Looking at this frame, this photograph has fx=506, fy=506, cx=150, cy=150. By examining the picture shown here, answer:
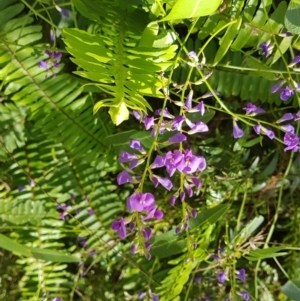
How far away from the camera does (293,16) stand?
32.3 inches

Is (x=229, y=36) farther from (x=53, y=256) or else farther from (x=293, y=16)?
(x=53, y=256)

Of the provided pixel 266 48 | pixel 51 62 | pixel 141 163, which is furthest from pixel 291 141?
pixel 51 62

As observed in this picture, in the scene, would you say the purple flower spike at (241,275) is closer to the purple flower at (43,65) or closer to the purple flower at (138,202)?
the purple flower at (138,202)

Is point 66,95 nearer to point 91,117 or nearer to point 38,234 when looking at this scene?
point 91,117

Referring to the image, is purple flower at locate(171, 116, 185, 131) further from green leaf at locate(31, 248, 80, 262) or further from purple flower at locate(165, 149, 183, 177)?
green leaf at locate(31, 248, 80, 262)

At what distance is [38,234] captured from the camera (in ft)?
4.28

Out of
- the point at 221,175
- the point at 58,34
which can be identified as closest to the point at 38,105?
the point at 58,34

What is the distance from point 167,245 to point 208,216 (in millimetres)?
131

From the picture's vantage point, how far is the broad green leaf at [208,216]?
3.53ft

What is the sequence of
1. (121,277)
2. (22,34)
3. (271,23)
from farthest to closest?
(121,277) < (22,34) < (271,23)

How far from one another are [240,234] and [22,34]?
667 millimetres

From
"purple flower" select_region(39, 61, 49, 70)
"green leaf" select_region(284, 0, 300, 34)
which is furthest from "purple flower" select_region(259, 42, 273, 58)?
"purple flower" select_region(39, 61, 49, 70)

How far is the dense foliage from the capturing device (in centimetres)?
96

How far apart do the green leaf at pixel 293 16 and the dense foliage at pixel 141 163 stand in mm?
87
